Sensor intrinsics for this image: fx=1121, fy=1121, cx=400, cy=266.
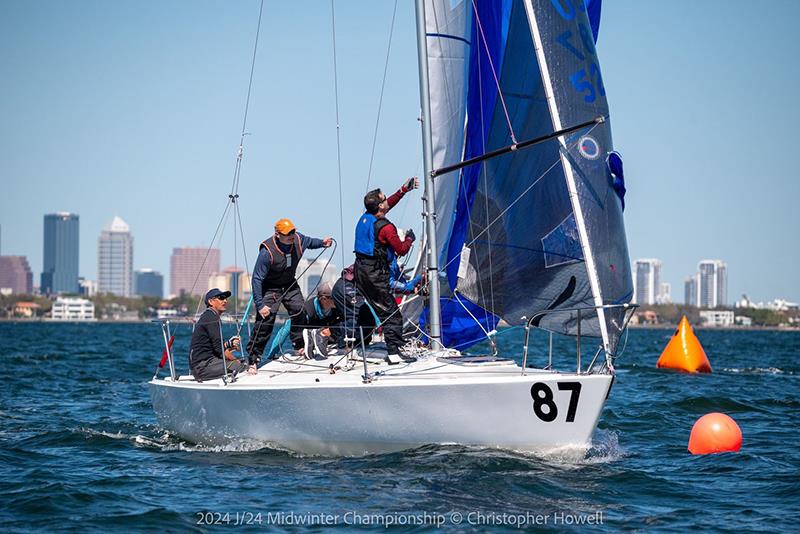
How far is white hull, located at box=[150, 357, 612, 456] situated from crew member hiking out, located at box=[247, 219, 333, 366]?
0.88m

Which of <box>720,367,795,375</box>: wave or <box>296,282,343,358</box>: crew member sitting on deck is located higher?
<box>296,282,343,358</box>: crew member sitting on deck

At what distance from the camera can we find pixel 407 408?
10.2 meters

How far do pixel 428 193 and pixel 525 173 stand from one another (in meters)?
1.08

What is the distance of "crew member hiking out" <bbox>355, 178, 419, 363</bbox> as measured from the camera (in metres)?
11.2

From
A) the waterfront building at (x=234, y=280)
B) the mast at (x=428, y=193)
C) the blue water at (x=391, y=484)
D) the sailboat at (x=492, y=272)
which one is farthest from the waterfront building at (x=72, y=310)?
the mast at (x=428, y=193)

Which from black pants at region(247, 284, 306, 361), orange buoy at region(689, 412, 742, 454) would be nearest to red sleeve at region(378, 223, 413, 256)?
black pants at region(247, 284, 306, 361)

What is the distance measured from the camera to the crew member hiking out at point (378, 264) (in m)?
11.2

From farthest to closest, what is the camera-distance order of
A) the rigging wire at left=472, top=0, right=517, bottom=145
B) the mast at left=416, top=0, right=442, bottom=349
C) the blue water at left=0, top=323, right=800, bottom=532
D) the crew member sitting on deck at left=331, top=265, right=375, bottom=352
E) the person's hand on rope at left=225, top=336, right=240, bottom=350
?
the person's hand on rope at left=225, top=336, right=240, bottom=350
the rigging wire at left=472, top=0, right=517, bottom=145
the crew member sitting on deck at left=331, top=265, right=375, bottom=352
the mast at left=416, top=0, right=442, bottom=349
the blue water at left=0, top=323, right=800, bottom=532

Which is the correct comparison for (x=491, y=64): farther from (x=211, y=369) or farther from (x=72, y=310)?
(x=72, y=310)

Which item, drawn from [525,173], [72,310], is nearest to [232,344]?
[525,173]

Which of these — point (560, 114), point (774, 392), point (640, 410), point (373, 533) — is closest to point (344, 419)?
point (373, 533)

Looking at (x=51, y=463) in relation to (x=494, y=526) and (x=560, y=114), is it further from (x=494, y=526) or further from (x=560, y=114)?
(x=560, y=114)

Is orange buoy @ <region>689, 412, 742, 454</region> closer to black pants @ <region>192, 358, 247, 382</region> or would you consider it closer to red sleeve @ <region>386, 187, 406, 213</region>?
red sleeve @ <region>386, 187, 406, 213</region>

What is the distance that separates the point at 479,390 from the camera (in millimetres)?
10016
